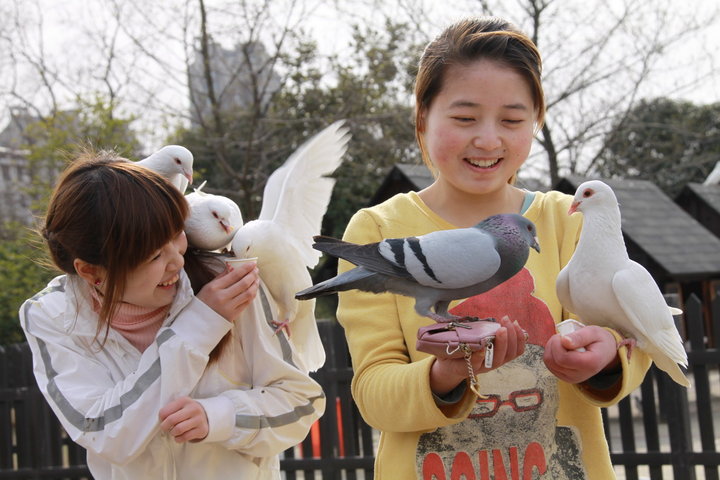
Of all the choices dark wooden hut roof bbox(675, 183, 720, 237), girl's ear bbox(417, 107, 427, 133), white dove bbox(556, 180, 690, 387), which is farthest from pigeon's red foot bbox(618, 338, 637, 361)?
dark wooden hut roof bbox(675, 183, 720, 237)

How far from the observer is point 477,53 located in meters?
1.88

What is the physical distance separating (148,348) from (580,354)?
1.12 metres

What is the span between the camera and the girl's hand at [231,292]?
6.59ft

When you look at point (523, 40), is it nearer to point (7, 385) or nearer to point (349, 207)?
point (7, 385)

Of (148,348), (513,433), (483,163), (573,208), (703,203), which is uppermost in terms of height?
(703,203)

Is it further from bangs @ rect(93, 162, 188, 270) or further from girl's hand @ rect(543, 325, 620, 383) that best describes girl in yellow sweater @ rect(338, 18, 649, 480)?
bangs @ rect(93, 162, 188, 270)

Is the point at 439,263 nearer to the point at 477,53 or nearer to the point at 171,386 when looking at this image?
the point at 477,53

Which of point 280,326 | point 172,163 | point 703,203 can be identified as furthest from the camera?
point 703,203

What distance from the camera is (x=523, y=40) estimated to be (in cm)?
192

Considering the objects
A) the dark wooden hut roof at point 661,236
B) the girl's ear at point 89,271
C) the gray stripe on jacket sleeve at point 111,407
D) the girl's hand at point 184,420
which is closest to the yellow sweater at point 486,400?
the girl's hand at point 184,420

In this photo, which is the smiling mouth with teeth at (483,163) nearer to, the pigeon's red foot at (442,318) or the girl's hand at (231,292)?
the pigeon's red foot at (442,318)

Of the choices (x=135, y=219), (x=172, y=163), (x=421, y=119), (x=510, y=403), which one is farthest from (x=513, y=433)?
(x=172, y=163)

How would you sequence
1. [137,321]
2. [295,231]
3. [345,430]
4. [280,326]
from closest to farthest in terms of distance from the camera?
1. [137,321]
2. [280,326]
3. [295,231]
4. [345,430]

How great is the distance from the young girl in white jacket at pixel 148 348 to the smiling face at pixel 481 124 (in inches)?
25.6
